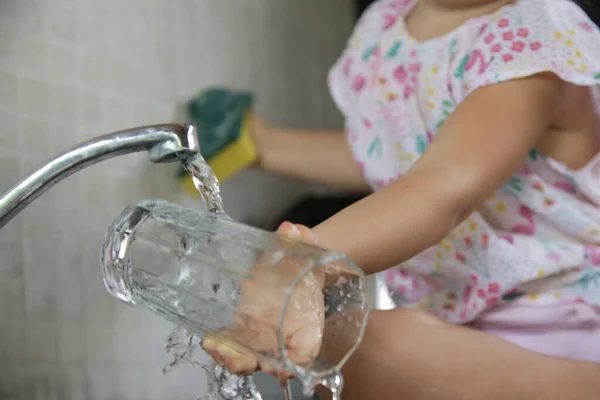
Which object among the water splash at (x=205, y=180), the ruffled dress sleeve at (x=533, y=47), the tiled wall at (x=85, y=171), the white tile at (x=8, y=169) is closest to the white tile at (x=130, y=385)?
the tiled wall at (x=85, y=171)

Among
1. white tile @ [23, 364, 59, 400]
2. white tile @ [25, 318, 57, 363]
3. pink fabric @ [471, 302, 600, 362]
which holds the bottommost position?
pink fabric @ [471, 302, 600, 362]

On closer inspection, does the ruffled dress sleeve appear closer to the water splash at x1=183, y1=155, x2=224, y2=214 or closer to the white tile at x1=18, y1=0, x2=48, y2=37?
the water splash at x1=183, y1=155, x2=224, y2=214

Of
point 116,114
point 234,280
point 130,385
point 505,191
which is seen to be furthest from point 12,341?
point 505,191

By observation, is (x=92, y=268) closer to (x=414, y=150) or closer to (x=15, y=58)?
(x=15, y=58)

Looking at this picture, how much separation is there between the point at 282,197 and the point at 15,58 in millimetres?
454

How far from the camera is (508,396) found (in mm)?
490

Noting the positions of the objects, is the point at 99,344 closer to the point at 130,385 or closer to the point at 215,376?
the point at 130,385

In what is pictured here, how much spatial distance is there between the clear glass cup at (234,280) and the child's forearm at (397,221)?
86 mm

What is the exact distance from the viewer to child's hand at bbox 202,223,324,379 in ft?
1.07

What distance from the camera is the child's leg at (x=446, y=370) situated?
0.49m

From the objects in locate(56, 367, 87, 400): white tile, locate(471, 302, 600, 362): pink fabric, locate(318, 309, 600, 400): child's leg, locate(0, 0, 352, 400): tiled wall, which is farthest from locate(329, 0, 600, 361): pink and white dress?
locate(56, 367, 87, 400): white tile

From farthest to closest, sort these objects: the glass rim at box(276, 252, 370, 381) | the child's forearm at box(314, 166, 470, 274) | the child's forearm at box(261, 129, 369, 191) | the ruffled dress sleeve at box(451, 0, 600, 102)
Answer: the child's forearm at box(261, 129, 369, 191), the ruffled dress sleeve at box(451, 0, 600, 102), the child's forearm at box(314, 166, 470, 274), the glass rim at box(276, 252, 370, 381)

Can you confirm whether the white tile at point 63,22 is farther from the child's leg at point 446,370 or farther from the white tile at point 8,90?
the child's leg at point 446,370

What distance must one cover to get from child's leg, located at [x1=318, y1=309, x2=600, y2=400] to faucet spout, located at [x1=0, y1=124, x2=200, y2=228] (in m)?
0.19
